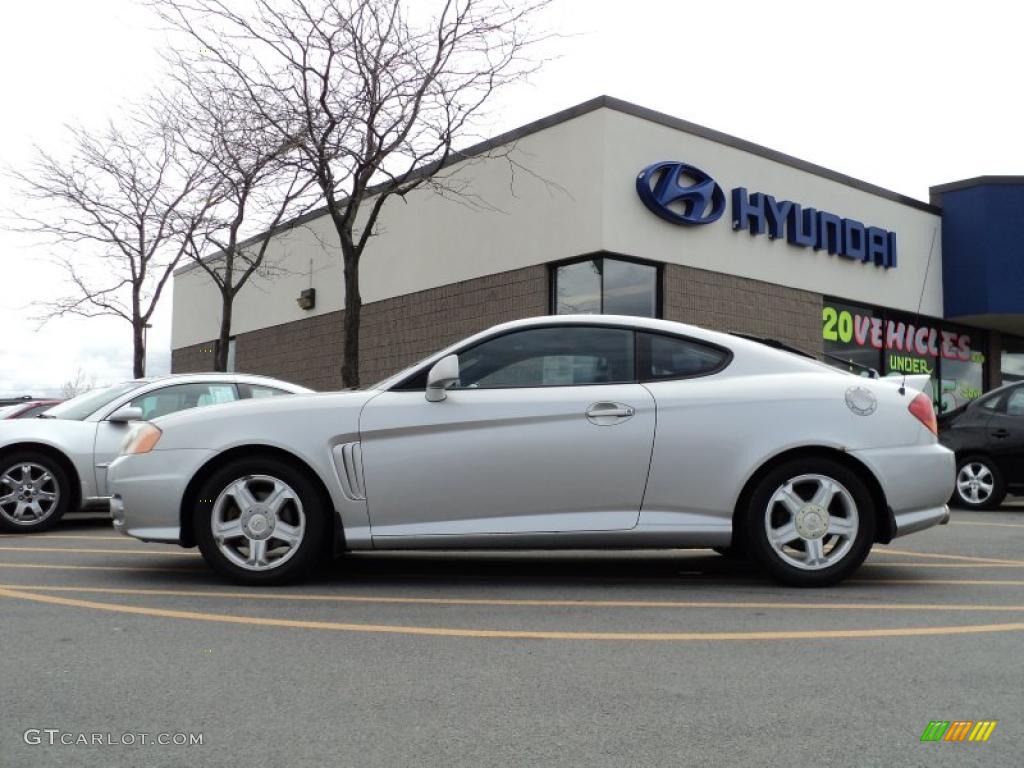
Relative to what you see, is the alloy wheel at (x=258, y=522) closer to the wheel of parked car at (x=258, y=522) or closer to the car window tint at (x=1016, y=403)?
the wheel of parked car at (x=258, y=522)

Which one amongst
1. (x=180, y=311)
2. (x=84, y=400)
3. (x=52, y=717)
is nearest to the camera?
(x=52, y=717)

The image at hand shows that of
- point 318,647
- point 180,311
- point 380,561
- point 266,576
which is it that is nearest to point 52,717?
point 318,647

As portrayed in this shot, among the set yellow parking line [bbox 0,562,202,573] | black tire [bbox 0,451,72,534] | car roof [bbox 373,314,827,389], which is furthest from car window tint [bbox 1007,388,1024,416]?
black tire [bbox 0,451,72,534]

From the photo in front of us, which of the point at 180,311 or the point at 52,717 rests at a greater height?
the point at 180,311

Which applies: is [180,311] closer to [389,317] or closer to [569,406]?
[389,317]

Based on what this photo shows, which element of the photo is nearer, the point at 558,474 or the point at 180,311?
the point at 558,474

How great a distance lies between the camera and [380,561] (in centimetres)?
689

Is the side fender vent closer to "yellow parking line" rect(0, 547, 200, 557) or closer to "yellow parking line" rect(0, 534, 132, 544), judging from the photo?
"yellow parking line" rect(0, 547, 200, 557)

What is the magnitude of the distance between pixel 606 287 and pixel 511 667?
12.7 m

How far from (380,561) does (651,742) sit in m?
4.04

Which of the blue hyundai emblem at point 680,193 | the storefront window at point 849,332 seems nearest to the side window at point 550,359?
the blue hyundai emblem at point 680,193

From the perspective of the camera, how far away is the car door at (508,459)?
18.1 ft

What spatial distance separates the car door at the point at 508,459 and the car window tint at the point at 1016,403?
7.63 meters

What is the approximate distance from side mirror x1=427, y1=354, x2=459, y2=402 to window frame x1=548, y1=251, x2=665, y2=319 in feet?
34.2
